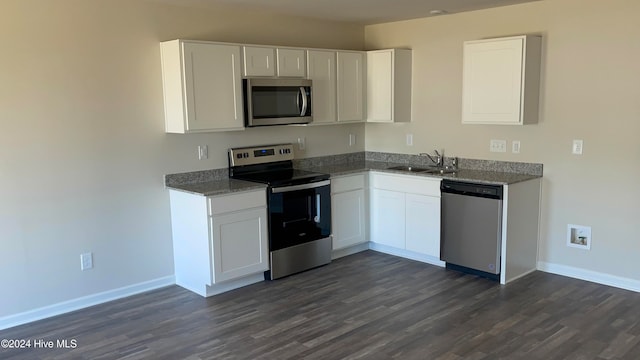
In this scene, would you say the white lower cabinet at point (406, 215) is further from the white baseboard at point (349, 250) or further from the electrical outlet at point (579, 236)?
the electrical outlet at point (579, 236)

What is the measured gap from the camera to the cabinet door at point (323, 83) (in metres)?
5.15

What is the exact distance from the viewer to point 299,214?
4.88m

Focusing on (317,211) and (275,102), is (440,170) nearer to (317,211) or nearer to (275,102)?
(317,211)

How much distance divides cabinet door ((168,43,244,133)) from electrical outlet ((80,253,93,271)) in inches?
47.4

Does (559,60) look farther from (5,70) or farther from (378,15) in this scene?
(5,70)

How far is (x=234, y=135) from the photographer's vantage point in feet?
16.3

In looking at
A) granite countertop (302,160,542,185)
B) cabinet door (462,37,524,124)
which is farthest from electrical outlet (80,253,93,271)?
cabinet door (462,37,524,124)

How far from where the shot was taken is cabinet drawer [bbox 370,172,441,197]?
4.92 m

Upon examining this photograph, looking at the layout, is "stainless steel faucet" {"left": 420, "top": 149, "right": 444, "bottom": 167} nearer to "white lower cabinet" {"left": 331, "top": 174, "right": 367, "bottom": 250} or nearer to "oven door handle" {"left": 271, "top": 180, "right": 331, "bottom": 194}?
"white lower cabinet" {"left": 331, "top": 174, "right": 367, "bottom": 250}

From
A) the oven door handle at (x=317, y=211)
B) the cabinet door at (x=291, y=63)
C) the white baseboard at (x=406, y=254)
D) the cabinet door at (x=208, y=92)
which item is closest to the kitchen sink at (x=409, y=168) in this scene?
the white baseboard at (x=406, y=254)

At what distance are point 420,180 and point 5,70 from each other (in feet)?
11.5

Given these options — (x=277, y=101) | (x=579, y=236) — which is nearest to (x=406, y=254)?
(x=579, y=236)

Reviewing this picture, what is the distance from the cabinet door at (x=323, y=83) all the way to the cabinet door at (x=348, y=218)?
0.80 metres

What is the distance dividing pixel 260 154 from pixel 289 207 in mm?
664
